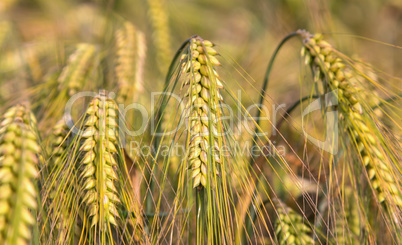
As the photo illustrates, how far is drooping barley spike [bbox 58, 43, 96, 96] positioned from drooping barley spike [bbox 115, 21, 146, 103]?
8cm

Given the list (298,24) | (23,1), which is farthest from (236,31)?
(23,1)

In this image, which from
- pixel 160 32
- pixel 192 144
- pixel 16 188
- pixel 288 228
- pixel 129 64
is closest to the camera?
pixel 16 188

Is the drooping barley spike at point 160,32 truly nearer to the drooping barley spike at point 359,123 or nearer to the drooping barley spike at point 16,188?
the drooping barley spike at point 359,123

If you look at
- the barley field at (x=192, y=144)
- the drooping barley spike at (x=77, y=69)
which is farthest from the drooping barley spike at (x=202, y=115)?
the drooping barley spike at (x=77, y=69)

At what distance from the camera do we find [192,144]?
54cm

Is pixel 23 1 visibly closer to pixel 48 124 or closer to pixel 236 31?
pixel 236 31

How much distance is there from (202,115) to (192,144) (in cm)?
5

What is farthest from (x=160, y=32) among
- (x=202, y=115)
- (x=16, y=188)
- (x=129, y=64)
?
(x=16, y=188)

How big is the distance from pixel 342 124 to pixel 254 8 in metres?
1.95

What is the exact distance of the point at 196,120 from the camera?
0.55 meters

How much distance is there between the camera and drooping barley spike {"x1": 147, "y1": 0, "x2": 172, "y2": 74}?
1.25 metres

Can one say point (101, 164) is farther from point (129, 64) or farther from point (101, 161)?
point (129, 64)

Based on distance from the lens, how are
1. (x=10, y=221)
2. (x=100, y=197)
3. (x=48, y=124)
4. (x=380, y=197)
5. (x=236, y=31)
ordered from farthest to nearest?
1. (x=236, y=31)
2. (x=48, y=124)
3. (x=380, y=197)
4. (x=100, y=197)
5. (x=10, y=221)

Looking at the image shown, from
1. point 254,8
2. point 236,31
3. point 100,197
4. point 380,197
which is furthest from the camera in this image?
point 236,31
